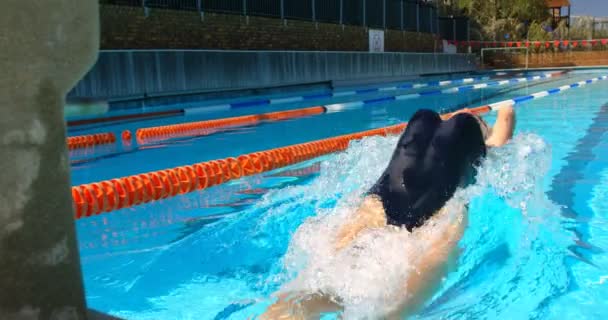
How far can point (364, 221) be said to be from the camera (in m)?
2.70

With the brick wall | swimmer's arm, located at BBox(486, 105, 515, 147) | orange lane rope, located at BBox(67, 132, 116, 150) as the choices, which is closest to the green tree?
the brick wall

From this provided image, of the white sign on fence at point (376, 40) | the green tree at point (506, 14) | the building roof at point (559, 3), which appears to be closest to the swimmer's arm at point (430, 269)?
the white sign on fence at point (376, 40)

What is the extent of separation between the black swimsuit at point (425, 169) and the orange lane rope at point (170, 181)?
1740 millimetres

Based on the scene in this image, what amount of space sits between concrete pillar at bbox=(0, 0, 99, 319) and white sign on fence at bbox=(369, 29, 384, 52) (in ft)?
73.4

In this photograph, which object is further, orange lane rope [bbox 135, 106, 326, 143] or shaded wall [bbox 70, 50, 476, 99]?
shaded wall [bbox 70, 50, 476, 99]

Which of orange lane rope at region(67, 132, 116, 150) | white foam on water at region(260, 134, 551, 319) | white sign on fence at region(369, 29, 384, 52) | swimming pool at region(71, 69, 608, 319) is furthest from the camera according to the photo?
white sign on fence at region(369, 29, 384, 52)

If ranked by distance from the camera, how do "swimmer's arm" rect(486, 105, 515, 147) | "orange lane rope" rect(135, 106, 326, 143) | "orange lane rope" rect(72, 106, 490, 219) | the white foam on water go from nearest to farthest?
the white foam on water
"orange lane rope" rect(72, 106, 490, 219)
"swimmer's arm" rect(486, 105, 515, 147)
"orange lane rope" rect(135, 106, 326, 143)

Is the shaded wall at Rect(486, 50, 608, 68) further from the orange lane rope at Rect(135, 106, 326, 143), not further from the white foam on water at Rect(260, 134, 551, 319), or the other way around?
the white foam on water at Rect(260, 134, 551, 319)

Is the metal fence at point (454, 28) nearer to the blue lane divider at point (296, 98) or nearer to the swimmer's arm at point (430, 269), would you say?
the blue lane divider at point (296, 98)

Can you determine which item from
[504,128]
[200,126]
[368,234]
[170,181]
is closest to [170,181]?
[170,181]

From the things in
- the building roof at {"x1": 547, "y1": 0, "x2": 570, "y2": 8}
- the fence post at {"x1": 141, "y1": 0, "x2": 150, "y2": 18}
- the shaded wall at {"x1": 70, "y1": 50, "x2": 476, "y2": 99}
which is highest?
the building roof at {"x1": 547, "y1": 0, "x2": 570, "y2": 8}

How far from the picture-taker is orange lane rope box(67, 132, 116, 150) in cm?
662

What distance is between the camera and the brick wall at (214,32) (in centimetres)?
1309

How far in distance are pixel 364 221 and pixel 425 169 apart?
15.5 inches
